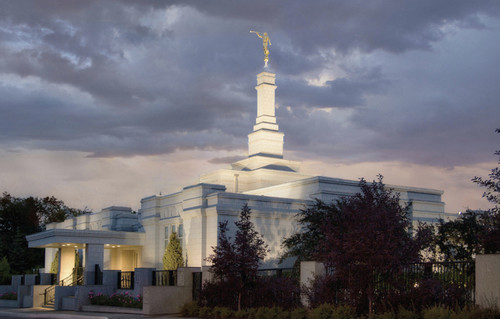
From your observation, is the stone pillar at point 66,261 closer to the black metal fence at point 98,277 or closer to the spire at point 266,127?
the black metal fence at point 98,277

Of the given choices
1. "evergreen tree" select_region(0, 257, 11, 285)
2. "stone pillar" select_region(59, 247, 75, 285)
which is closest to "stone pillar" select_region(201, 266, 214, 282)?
"stone pillar" select_region(59, 247, 75, 285)

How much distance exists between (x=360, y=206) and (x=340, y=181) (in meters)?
21.5

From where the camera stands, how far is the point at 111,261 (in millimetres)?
43969

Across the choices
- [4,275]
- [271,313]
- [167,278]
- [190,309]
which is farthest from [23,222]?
[271,313]

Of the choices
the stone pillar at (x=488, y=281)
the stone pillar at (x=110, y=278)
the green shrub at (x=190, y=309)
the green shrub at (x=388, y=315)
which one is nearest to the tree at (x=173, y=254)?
the stone pillar at (x=110, y=278)

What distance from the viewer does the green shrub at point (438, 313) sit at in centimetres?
1527

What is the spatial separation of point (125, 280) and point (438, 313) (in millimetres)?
19199

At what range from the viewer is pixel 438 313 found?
1548 cm

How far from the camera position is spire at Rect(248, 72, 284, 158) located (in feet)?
162

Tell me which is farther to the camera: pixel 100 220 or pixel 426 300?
pixel 100 220

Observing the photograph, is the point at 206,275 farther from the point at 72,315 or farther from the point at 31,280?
the point at 31,280

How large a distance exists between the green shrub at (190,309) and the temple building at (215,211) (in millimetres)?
9960

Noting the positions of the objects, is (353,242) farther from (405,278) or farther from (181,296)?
(181,296)

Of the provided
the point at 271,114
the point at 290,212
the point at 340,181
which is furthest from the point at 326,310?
the point at 271,114
